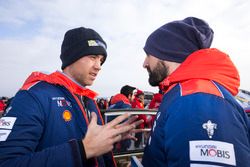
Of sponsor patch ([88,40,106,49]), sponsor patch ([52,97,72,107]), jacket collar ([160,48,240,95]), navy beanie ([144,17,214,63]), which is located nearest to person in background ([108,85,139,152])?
sponsor patch ([88,40,106,49])

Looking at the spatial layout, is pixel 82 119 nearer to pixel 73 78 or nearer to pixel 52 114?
pixel 52 114

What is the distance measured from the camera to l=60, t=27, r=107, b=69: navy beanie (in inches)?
107

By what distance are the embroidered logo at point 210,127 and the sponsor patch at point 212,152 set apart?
0.04m

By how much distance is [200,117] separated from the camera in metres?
1.37

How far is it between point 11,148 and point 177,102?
117 cm

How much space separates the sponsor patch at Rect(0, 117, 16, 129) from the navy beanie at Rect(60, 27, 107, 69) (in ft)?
3.47

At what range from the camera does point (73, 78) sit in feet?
8.85

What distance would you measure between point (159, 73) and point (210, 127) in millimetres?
1015

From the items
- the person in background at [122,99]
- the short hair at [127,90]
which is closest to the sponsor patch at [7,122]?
the person in background at [122,99]

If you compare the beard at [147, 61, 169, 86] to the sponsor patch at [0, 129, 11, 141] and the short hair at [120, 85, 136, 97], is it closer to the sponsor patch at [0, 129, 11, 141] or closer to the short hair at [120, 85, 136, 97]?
the sponsor patch at [0, 129, 11, 141]

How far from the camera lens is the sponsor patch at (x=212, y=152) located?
4.21 ft

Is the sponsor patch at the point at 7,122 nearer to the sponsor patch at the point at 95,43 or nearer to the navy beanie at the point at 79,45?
the navy beanie at the point at 79,45

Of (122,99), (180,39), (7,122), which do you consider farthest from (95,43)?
(122,99)

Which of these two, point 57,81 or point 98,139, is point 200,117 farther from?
point 57,81
